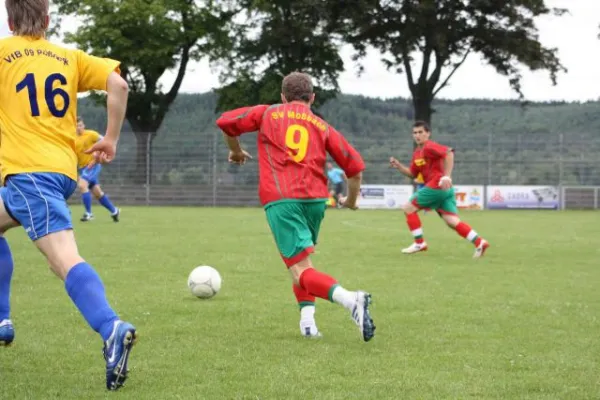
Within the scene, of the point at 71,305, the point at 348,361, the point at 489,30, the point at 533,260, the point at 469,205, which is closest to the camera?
the point at 348,361

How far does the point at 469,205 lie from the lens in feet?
121

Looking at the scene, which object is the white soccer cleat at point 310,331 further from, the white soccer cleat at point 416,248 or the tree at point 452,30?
the tree at point 452,30

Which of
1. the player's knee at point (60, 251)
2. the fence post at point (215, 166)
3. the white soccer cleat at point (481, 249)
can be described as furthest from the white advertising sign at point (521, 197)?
the player's knee at point (60, 251)

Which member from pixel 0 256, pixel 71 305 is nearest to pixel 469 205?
pixel 71 305

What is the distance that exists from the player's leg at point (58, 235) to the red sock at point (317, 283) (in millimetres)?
1969

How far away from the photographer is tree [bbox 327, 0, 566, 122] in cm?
4248

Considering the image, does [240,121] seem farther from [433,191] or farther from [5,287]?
[433,191]

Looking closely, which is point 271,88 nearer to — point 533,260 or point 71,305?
point 533,260

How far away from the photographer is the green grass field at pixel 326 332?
529cm

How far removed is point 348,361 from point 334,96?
4247 centimetres

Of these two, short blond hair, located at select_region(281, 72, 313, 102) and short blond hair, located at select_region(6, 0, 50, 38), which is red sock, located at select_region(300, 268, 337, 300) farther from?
short blond hair, located at select_region(6, 0, 50, 38)

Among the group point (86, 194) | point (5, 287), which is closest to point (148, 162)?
point (86, 194)

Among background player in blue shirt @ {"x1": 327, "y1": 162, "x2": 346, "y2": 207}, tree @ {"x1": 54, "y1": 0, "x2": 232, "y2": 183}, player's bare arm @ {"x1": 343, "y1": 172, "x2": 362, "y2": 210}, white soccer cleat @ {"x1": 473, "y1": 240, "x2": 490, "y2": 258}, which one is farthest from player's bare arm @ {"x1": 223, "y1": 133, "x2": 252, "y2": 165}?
tree @ {"x1": 54, "y1": 0, "x2": 232, "y2": 183}

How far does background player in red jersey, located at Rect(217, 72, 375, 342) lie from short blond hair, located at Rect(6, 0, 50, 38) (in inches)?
71.8
